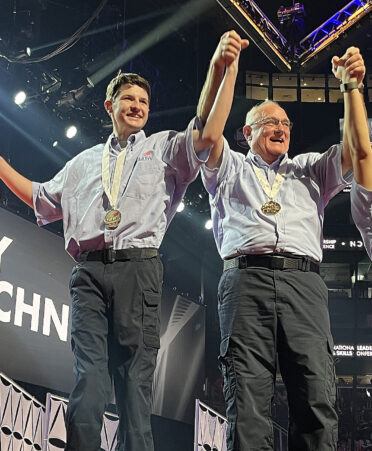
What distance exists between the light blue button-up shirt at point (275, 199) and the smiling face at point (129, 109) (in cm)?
38

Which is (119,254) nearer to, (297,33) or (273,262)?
(273,262)

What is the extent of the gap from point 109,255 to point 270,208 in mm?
750

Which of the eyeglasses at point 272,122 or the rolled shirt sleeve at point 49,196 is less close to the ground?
the eyeglasses at point 272,122

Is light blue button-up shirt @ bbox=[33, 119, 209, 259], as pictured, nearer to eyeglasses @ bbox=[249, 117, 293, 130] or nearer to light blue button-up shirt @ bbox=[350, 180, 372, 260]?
eyeglasses @ bbox=[249, 117, 293, 130]

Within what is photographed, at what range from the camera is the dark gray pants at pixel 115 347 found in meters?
2.71

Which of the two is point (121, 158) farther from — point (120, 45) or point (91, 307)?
point (120, 45)

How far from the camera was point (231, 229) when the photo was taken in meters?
3.21

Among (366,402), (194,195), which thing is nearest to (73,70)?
(194,195)

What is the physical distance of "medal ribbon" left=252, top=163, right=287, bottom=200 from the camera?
10.6 ft

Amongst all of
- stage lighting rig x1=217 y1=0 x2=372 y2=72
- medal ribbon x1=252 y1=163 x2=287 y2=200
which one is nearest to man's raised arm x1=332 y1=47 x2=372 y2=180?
medal ribbon x1=252 y1=163 x2=287 y2=200

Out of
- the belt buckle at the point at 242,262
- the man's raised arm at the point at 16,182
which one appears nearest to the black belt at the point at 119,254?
the belt buckle at the point at 242,262

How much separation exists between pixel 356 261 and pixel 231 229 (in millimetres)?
17609

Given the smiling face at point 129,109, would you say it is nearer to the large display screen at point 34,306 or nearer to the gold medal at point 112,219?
the gold medal at point 112,219

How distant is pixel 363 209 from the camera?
123 inches
